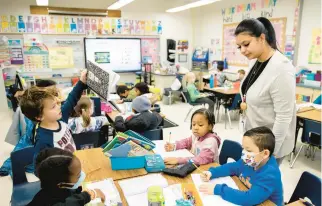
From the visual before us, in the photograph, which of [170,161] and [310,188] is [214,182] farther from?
[310,188]

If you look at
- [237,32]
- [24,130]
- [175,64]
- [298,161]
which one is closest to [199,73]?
[175,64]

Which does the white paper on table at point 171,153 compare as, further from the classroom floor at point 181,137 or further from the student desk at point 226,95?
the student desk at point 226,95

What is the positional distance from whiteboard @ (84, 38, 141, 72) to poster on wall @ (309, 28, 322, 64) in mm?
4373

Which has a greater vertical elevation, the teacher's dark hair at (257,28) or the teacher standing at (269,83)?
the teacher's dark hair at (257,28)

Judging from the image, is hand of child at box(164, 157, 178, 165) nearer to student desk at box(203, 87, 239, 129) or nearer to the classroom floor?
the classroom floor

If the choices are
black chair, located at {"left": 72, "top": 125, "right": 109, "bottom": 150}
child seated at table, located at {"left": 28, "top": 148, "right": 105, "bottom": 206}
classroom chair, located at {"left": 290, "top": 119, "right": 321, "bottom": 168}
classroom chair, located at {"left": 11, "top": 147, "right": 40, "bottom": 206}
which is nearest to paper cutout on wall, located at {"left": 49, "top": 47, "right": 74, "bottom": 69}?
black chair, located at {"left": 72, "top": 125, "right": 109, "bottom": 150}

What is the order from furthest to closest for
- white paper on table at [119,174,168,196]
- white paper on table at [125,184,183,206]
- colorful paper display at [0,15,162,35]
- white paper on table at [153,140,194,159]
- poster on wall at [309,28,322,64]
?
colorful paper display at [0,15,162,35] < poster on wall at [309,28,322,64] < white paper on table at [153,140,194,159] < white paper on table at [119,174,168,196] < white paper on table at [125,184,183,206]

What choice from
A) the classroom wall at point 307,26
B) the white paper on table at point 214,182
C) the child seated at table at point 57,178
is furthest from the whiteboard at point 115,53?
the child seated at table at point 57,178

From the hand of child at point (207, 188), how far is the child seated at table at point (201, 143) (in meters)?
0.31

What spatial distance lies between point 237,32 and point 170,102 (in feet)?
17.0

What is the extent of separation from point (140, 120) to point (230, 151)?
96cm

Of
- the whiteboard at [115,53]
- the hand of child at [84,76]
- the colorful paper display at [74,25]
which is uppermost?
the colorful paper display at [74,25]

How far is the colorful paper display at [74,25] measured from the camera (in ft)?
20.1

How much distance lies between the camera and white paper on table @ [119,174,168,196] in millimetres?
1373
